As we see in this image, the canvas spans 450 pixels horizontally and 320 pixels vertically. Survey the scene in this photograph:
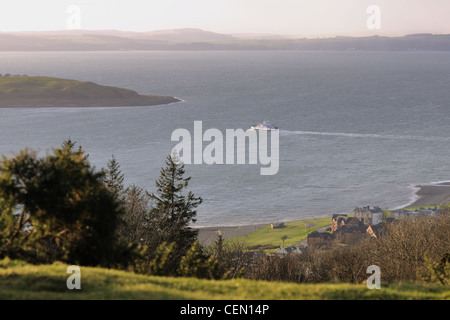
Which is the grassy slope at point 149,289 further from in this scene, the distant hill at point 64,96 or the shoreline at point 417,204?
the distant hill at point 64,96

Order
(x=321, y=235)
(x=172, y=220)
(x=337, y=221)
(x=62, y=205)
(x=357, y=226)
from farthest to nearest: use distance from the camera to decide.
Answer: (x=337, y=221) → (x=357, y=226) → (x=321, y=235) → (x=172, y=220) → (x=62, y=205)

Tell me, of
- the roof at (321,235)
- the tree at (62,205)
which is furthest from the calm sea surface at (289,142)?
the tree at (62,205)

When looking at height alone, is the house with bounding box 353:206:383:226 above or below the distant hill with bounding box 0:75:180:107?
below

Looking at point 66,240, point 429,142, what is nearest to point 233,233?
point 66,240

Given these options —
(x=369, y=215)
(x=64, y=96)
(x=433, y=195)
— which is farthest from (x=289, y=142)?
(x=64, y=96)

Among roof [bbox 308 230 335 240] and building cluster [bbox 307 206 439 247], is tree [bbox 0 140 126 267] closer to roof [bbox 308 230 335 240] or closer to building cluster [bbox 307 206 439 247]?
building cluster [bbox 307 206 439 247]

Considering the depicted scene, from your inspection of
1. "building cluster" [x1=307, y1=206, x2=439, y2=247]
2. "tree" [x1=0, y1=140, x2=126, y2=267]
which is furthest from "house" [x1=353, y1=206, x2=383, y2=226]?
"tree" [x1=0, y1=140, x2=126, y2=267]

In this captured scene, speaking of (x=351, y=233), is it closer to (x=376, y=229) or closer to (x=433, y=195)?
(x=376, y=229)
